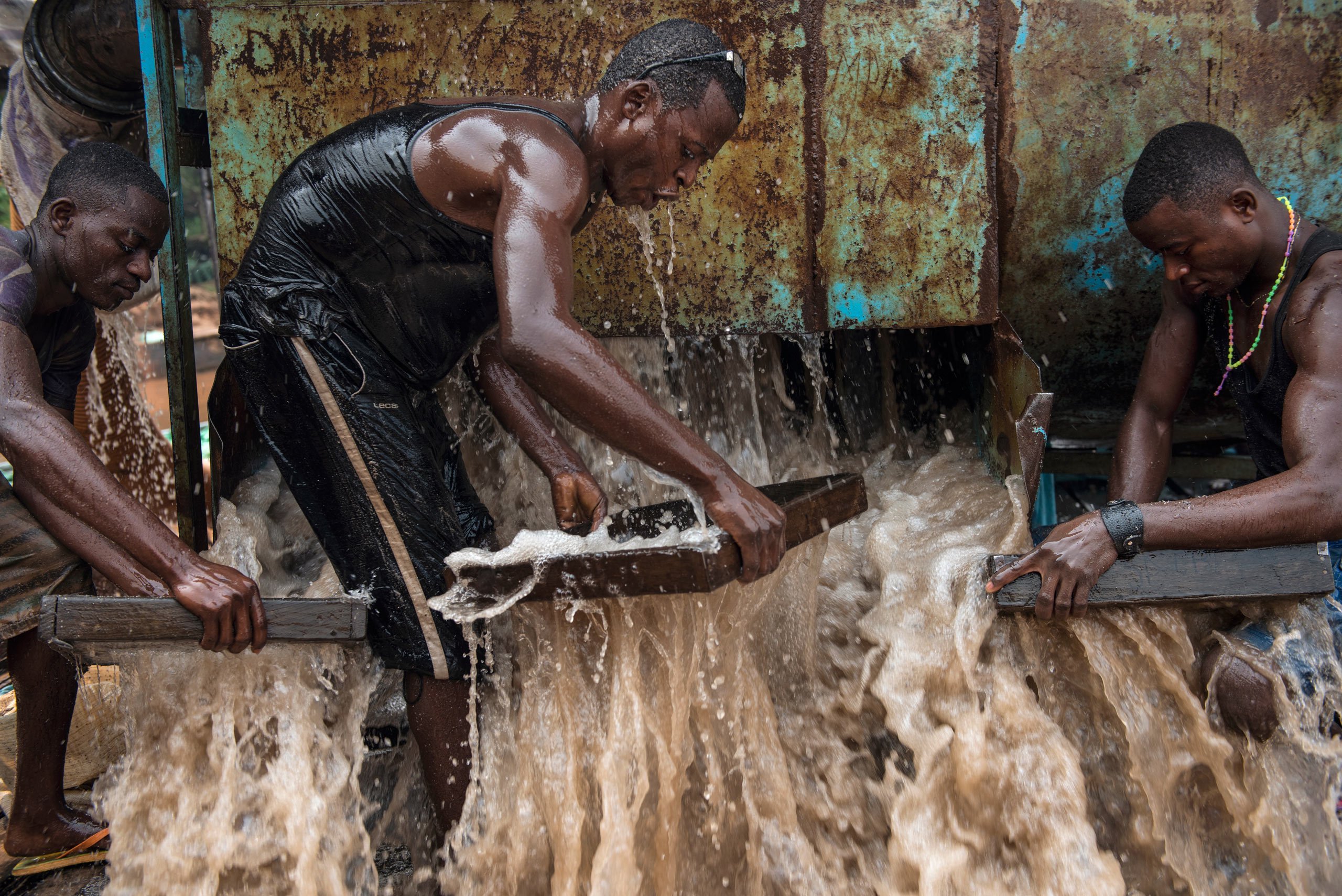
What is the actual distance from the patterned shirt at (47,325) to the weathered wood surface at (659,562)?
1283 mm

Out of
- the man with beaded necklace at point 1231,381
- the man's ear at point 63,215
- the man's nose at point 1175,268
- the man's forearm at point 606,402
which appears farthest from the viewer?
the man's nose at point 1175,268

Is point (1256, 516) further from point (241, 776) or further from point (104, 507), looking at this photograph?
point (104, 507)

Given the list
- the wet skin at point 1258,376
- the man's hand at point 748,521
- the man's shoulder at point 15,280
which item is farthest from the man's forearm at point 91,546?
the wet skin at point 1258,376

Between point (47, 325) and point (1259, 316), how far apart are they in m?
3.16

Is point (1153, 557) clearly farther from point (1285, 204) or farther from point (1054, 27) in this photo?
point (1054, 27)

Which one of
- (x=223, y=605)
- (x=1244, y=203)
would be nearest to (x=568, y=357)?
(x=223, y=605)

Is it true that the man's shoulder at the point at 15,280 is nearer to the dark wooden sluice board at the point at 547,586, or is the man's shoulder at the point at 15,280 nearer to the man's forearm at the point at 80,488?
the man's forearm at the point at 80,488

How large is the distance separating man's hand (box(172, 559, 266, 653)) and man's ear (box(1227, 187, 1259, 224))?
8.37 ft

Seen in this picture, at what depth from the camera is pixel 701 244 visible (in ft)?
9.14

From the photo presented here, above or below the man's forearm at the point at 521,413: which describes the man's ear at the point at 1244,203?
above

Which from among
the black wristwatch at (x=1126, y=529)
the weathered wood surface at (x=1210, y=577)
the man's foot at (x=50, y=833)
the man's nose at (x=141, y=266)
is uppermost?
the man's nose at (x=141, y=266)

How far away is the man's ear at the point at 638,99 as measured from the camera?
79.6 inches

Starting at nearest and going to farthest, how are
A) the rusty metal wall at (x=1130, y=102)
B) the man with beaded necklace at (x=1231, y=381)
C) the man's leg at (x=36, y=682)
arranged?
1. the man with beaded necklace at (x=1231, y=381)
2. the man's leg at (x=36, y=682)
3. the rusty metal wall at (x=1130, y=102)

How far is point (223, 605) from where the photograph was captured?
2105 millimetres
